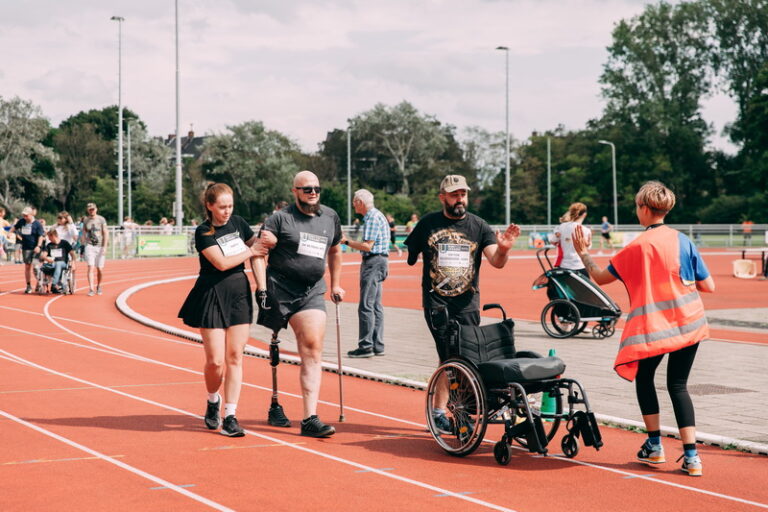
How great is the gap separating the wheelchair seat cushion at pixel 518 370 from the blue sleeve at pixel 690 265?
3.23ft

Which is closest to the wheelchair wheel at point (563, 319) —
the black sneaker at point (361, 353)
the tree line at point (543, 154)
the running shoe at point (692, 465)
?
the black sneaker at point (361, 353)

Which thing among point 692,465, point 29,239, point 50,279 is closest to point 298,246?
point 692,465

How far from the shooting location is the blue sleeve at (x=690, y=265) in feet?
20.3

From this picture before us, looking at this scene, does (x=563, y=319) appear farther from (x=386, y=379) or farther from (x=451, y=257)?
(x=451, y=257)

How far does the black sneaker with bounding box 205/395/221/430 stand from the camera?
744 cm

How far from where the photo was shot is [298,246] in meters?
7.35

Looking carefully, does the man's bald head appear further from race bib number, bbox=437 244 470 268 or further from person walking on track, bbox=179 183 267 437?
race bib number, bbox=437 244 470 268

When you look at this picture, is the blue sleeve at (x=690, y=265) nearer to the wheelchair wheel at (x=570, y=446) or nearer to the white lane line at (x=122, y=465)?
the wheelchair wheel at (x=570, y=446)

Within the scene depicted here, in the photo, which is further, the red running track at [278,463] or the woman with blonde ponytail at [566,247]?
the woman with blonde ponytail at [566,247]

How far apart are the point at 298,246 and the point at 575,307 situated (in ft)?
22.9

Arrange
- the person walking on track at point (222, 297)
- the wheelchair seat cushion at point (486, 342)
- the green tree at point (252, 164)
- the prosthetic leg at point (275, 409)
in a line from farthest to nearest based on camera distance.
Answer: the green tree at point (252, 164) → the prosthetic leg at point (275, 409) → the person walking on track at point (222, 297) → the wheelchair seat cushion at point (486, 342)

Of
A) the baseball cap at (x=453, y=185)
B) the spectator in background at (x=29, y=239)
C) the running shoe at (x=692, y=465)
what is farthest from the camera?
the spectator in background at (x=29, y=239)

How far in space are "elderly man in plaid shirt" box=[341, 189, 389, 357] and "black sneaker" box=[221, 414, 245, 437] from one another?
4562 millimetres

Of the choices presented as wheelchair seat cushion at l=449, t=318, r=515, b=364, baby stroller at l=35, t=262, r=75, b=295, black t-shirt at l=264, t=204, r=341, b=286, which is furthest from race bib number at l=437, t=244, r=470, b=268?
baby stroller at l=35, t=262, r=75, b=295
